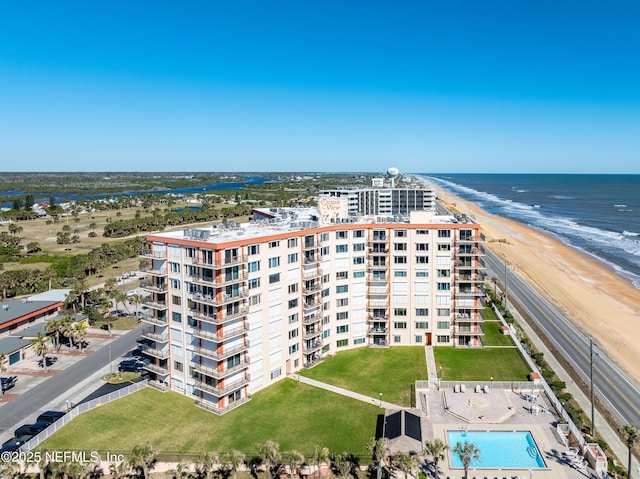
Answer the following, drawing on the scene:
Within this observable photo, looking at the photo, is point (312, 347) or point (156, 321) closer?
point (156, 321)

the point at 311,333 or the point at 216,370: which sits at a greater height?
the point at 311,333

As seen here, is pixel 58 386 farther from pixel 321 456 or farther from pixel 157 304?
pixel 321 456

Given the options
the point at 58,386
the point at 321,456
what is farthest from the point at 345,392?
the point at 58,386

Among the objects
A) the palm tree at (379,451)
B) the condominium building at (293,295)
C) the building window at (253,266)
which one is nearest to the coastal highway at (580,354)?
the condominium building at (293,295)

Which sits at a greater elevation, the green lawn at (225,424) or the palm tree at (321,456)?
the palm tree at (321,456)

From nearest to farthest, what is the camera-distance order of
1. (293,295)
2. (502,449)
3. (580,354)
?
(502,449) < (293,295) < (580,354)

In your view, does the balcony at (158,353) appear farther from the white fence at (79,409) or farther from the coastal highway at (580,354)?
the coastal highway at (580,354)

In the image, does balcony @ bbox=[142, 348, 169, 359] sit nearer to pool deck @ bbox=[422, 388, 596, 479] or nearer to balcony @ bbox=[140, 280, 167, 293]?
balcony @ bbox=[140, 280, 167, 293]
